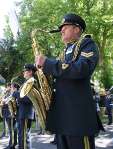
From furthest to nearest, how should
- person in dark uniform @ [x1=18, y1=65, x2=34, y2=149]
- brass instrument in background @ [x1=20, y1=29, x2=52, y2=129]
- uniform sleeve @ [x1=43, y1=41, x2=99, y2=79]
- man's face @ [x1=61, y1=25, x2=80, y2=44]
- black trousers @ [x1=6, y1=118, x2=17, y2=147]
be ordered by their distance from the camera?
black trousers @ [x1=6, y1=118, x2=17, y2=147], person in dark uniform @ [x1=18, y1=65, x2=34, y2=149], brass instrument in background @ [x1=20, y1=29, x2=52, y2=129], man's face @ [x1=61, y1=25, x2=80, y2=44], uniform sleeve @ [x1=43, y1=41, x2=99, y2=79]

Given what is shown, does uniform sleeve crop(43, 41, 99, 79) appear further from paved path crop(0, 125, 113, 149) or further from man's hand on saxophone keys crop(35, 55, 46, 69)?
paved path crop(0, 125, 113, 149)

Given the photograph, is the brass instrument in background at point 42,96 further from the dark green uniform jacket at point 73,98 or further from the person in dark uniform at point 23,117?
the person in dark uniform at point 23,117

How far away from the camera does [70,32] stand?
478 centimetres

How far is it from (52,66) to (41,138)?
9977 millimetres

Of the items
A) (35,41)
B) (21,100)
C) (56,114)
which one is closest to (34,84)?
(35,41)

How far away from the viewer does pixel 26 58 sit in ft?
106

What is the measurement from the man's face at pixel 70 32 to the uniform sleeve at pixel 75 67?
27 centimetres

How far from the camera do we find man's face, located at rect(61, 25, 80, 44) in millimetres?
4781

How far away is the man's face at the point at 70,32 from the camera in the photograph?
4.78 m

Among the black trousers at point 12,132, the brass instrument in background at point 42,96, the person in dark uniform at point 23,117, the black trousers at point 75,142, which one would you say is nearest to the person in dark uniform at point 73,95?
the black trousers at point 75,142

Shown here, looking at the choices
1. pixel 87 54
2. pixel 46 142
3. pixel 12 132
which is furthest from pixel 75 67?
pixel 46 142

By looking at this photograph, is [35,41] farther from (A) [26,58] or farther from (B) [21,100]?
(A) [26,58]

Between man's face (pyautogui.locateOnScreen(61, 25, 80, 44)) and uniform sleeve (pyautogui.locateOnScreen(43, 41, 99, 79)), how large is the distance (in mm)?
270

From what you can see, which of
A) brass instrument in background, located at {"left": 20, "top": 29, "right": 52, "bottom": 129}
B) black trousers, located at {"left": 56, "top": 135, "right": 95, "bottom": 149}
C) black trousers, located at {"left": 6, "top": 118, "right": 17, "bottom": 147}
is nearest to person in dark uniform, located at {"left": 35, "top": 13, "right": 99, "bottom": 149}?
black trousers, located at {"left": 56, "top": 135, "right": 95, "bottom": 149}
